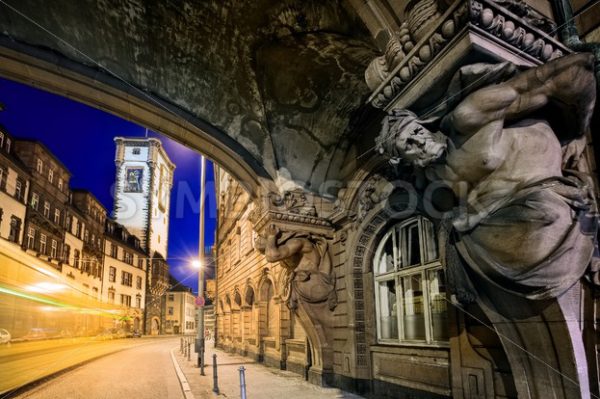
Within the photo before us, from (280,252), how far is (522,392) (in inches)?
216

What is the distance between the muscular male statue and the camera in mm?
2699

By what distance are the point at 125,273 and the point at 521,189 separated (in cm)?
5791

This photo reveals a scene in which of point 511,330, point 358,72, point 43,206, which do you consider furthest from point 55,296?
point 43,206

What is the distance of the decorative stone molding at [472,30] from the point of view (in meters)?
2.82

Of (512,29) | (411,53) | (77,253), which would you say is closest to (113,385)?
(411,53)

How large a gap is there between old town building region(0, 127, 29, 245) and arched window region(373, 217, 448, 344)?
2733 centimetres

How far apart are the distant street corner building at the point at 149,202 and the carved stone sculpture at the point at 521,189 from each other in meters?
61.4

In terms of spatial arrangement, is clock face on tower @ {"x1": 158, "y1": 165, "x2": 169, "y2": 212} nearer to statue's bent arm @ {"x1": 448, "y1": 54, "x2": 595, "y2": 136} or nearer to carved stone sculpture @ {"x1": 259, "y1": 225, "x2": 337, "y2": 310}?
carved stone sculpture @ {"x1": 259, "y1": 225, "x2": 337, "y2": 310}

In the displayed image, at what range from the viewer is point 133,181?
209ft

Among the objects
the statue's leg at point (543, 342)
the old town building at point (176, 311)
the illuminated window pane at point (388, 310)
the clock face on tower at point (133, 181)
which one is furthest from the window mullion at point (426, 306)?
the old town building at point (176, 311)

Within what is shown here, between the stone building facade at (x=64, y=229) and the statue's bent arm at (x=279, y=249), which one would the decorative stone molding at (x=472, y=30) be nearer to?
the statue's bent arm at (x=279, y=249)

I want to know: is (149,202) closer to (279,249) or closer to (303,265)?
(303,265)

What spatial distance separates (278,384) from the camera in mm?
9336

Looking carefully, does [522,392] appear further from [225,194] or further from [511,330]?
[225,194]
